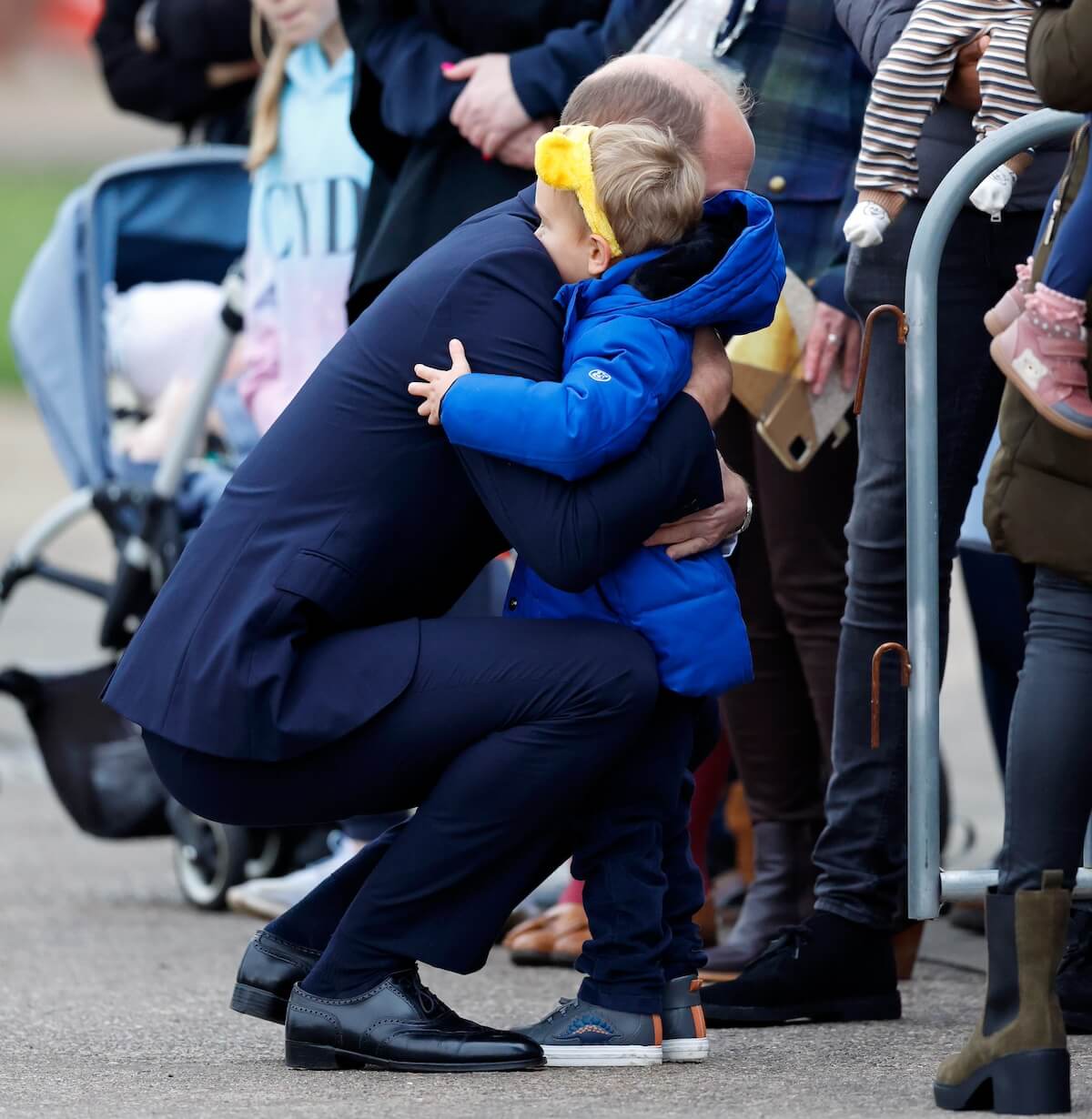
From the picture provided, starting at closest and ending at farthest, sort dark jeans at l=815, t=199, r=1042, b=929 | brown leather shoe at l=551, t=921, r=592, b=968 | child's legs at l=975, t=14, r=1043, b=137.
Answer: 1. child's legs at l=975, t=14, r=1043, b=137
2. dark jeans at l=815, t=199, r=1042, b=929
3. brown leather shoe at l=551, t=921, r=592, b=968

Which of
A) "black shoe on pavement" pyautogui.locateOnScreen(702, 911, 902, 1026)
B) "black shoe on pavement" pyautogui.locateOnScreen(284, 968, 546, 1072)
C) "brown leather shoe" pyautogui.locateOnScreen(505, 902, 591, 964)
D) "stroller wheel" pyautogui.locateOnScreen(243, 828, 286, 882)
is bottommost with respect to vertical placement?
"stroller wheel" pyautogui.locateOnScreen(243, 828, 286, 882)

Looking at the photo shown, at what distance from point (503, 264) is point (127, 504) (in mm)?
2043

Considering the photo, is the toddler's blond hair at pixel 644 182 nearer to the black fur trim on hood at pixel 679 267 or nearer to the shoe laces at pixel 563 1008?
the black fur trim on hood at pixel 679 267

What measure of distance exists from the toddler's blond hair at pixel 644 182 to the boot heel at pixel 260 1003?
1.04 metres

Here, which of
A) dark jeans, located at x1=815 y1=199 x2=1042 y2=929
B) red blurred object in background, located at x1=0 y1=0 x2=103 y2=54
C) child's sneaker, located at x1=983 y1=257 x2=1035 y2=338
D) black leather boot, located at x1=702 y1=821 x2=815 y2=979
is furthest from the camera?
red blurred object in background, located at x1=0 y1=0 x2=103 y2=54

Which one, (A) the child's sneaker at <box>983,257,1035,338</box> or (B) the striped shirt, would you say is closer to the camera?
(A) the child's sneaker at <box>983,257,1035,338</box>

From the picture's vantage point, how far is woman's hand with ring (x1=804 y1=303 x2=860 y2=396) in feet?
11.1

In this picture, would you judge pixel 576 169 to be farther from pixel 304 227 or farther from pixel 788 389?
pixel 304 227

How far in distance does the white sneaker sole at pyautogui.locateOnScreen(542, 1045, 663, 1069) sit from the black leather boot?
0.69 meters

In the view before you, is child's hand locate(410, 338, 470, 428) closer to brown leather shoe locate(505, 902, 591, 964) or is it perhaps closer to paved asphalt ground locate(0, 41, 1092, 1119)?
paved asphalt ground locate(0, 41, 1092, 1119)

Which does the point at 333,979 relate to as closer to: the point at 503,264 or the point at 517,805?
the point at 517,805

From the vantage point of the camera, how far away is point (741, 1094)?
2.60 meters

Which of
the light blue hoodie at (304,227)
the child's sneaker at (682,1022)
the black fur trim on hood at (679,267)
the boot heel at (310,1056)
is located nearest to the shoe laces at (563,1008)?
the child's sneaker at (682,1022)

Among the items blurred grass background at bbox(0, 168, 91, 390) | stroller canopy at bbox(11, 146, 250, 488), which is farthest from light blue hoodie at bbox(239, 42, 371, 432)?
blurred grass background at bbox(0, 168, 91, 390)
